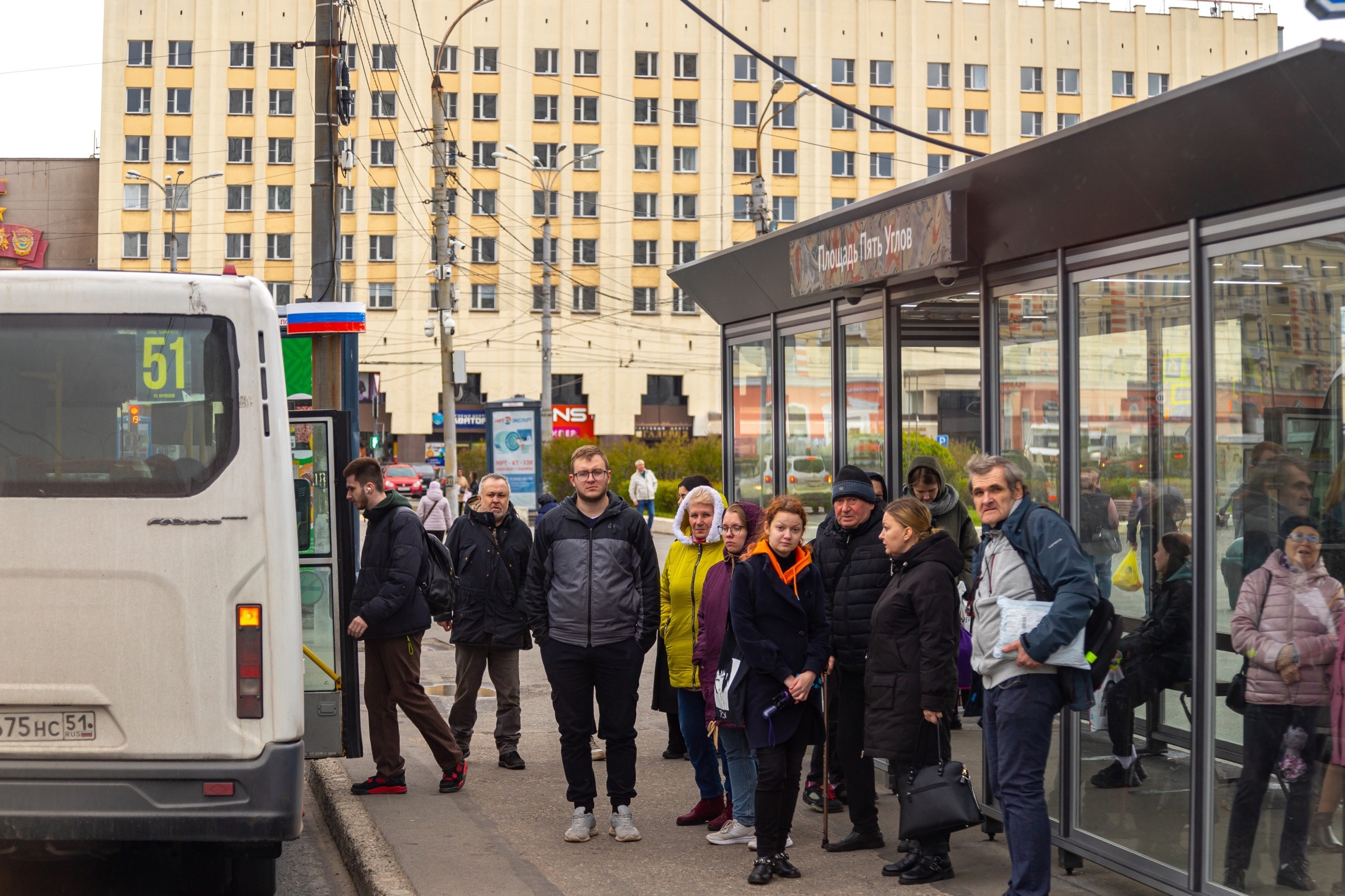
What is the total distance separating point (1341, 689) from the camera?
473 centimetres

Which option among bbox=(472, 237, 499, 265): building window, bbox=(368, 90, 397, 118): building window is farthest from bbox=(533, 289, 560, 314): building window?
bbox=(368, 90, 397, 118): building window

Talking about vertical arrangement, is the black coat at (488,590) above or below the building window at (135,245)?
below

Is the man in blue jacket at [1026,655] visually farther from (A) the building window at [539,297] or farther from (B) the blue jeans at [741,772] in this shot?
(A) the building window at [539,297]

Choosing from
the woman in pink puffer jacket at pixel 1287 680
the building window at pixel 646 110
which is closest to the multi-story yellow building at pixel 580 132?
the building window at pixel 646 110

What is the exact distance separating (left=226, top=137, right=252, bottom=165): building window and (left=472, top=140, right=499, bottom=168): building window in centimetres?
976

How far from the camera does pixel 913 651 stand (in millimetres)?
5957

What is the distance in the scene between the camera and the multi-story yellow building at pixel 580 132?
61875 mm

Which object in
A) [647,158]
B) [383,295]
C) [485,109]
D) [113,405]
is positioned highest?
[485,109]

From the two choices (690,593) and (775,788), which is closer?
(775,788)

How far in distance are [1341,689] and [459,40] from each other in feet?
202

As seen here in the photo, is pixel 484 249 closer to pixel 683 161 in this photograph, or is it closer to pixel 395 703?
pixel 683 161

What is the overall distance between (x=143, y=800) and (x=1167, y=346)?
13.9 feet

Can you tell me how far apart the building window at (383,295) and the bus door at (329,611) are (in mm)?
56527

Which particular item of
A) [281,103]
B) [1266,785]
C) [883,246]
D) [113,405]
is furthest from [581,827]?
[281,103]
